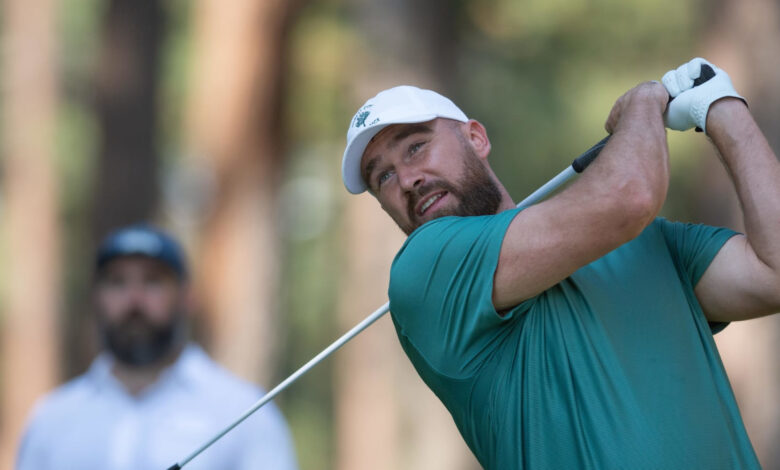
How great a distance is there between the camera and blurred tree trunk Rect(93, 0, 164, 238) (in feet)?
30.3

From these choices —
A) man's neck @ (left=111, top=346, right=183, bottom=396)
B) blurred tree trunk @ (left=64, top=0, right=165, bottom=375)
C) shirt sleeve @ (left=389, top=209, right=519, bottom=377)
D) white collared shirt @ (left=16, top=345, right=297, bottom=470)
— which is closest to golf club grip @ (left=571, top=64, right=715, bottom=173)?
shirt sleeve @ (left=389, top=209, right=519, bottom=377)

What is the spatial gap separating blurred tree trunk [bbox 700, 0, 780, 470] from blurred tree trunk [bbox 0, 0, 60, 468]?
7.10 m

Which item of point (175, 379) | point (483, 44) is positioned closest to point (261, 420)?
point (175, 379)

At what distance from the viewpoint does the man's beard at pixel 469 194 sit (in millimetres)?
2787

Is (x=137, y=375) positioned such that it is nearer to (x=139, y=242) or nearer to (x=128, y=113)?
(x=139, y=242)

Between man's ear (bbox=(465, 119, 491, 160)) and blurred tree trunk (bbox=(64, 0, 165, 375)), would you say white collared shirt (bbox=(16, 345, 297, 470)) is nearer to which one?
man's ear (bbox=(465, 119, 491, 160))

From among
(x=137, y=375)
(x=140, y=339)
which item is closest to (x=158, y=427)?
(x=137, y=375)

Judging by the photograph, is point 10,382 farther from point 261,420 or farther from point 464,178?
point 464,178

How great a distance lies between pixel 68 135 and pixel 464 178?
1523 centimetres

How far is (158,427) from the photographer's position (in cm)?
427

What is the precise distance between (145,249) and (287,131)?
241 inches

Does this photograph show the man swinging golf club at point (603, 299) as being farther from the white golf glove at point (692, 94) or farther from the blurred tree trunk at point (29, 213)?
the blurred tree trunk at point (29, 213)

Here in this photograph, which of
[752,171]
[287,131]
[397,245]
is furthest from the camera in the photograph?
[287,131]

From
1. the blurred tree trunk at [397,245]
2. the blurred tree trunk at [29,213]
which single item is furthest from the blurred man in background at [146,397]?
the blurred tree trunk at [29,213]
